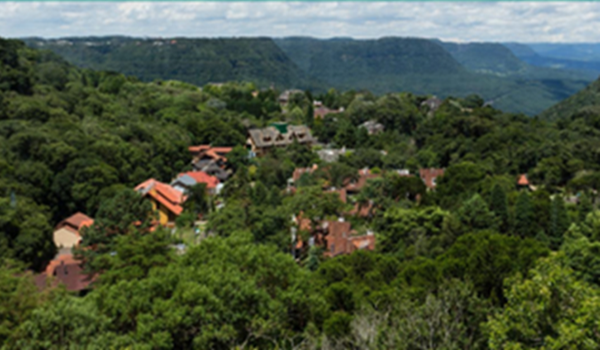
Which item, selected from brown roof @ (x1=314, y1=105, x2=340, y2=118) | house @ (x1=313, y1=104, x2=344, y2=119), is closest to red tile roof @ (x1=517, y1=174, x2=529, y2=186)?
house @ (x1=313, y1=104, x2=344, y2=119)

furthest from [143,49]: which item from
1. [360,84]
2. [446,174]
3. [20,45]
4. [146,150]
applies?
[446,174]

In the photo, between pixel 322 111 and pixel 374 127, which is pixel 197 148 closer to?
pixel 374 127

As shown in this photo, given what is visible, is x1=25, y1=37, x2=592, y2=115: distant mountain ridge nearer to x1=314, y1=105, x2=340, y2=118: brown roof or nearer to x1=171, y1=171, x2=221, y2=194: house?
x1=314, y1=105, x2=340, y2=118: brown roof

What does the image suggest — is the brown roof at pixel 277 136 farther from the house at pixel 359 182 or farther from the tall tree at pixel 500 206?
the tall tree at pixel 500 206

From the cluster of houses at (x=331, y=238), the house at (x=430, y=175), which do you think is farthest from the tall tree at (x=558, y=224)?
the house at (x=430, y=175)

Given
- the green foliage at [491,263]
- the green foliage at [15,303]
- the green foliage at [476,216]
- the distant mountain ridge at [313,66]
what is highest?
the green foliage at [15,303]

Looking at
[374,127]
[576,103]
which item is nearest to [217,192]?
[374,127]
